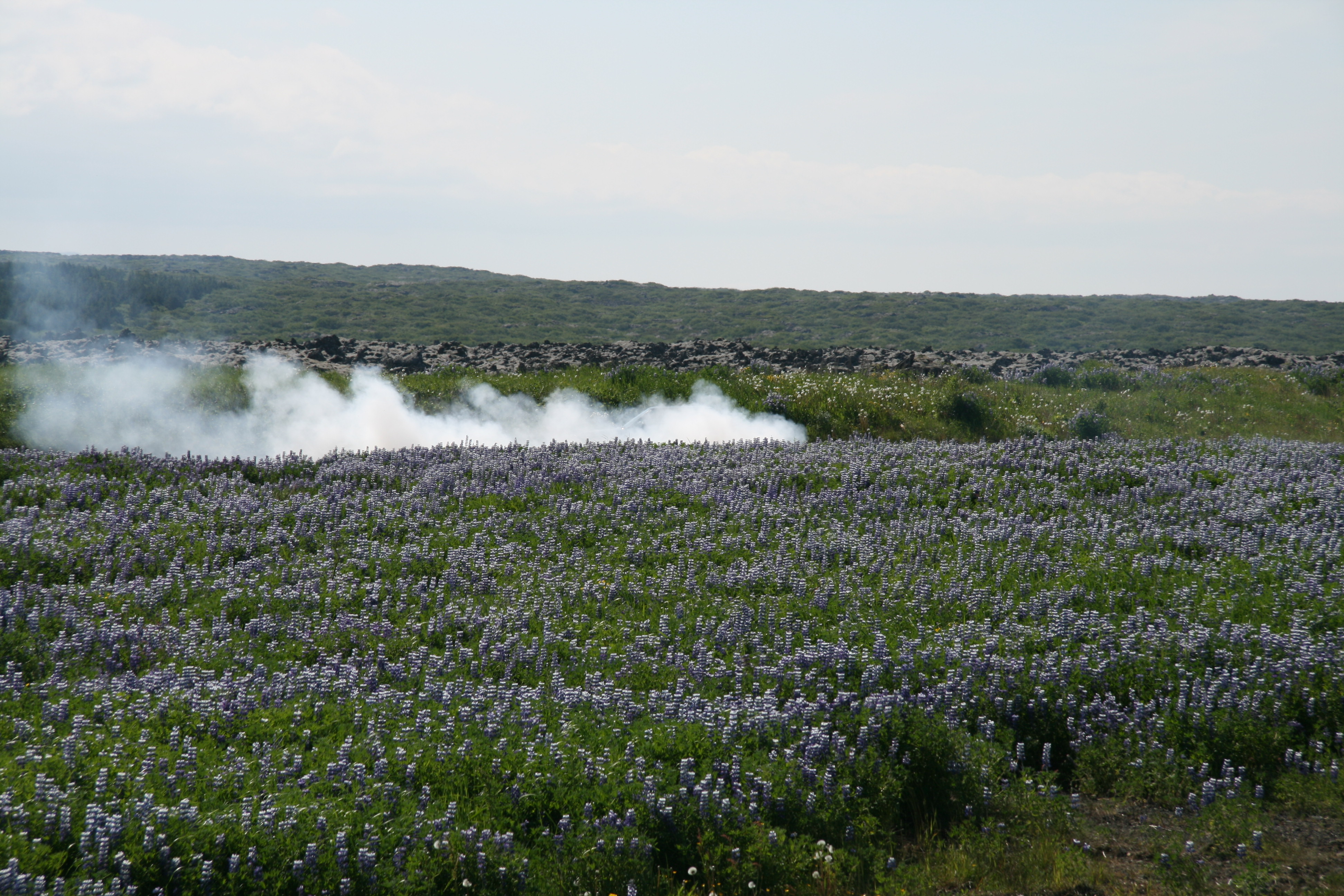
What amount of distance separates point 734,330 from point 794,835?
2306 inches

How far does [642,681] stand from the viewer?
7707 mm

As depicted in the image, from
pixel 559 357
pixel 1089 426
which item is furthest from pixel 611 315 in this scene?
pixel 1089 426

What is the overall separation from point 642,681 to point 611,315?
6733 cm

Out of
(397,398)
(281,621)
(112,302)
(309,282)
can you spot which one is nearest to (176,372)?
(397,398)

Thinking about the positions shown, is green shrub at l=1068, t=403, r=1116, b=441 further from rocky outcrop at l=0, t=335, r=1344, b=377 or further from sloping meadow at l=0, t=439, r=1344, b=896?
sloping meadow at l=0, t=439, r=1344, b=896

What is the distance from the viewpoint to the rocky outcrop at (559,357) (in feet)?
94.3

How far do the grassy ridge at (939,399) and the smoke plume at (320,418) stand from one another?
0.45 metres

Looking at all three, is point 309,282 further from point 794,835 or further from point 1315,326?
point 794,835

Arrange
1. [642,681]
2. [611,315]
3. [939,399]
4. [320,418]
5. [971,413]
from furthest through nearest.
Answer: [611,315] → [939,399] → [971,413] → [320,418] → [642,681]

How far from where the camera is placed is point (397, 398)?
2272 centimetres

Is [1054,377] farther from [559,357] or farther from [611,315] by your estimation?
[611,315]

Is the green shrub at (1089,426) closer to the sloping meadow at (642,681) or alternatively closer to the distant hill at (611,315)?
the sloping meadow at (642,681)

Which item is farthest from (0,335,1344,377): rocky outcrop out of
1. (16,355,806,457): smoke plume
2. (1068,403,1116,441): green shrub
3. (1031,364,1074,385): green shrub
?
(1068,403,1116,441): green shrub

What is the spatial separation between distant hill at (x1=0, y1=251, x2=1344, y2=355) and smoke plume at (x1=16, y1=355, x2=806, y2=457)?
2019cm
